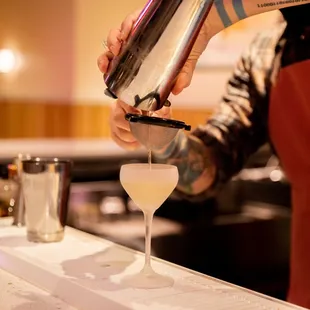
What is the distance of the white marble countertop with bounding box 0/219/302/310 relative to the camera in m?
0.76

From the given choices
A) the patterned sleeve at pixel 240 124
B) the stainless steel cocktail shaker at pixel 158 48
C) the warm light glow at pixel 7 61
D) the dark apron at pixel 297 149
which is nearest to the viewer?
the stainless steel cocktail shaker at pixel 158 48

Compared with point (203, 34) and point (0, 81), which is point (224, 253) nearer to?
point (0, 81)

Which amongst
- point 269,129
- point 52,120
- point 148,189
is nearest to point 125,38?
point 148,189

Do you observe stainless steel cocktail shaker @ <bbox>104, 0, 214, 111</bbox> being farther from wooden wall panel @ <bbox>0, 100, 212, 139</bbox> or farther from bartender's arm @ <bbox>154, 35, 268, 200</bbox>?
wooden wall panel @ <bbox>0, 100, 212, 139</bbox>

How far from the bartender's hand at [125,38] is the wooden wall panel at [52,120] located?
1.65 m

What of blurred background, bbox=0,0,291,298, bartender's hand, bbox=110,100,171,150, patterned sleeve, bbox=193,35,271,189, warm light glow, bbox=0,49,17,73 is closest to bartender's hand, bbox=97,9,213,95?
bartender's hand, bbox=110,100,171,150

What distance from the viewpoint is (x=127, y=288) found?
2.64ft

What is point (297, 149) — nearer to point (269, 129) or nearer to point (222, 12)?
point (269, 129)

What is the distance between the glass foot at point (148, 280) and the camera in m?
0.82

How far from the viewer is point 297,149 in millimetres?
1351

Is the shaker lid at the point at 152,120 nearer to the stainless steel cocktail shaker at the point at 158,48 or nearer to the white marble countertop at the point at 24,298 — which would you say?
the stainless steel cocktail shaker at the point at 158,48

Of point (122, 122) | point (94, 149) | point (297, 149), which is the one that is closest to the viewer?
point (122, 122)

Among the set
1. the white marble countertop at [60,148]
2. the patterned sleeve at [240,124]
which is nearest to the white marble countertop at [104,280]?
the patterned sleeve at [240,124]

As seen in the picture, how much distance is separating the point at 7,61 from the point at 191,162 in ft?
4.20
